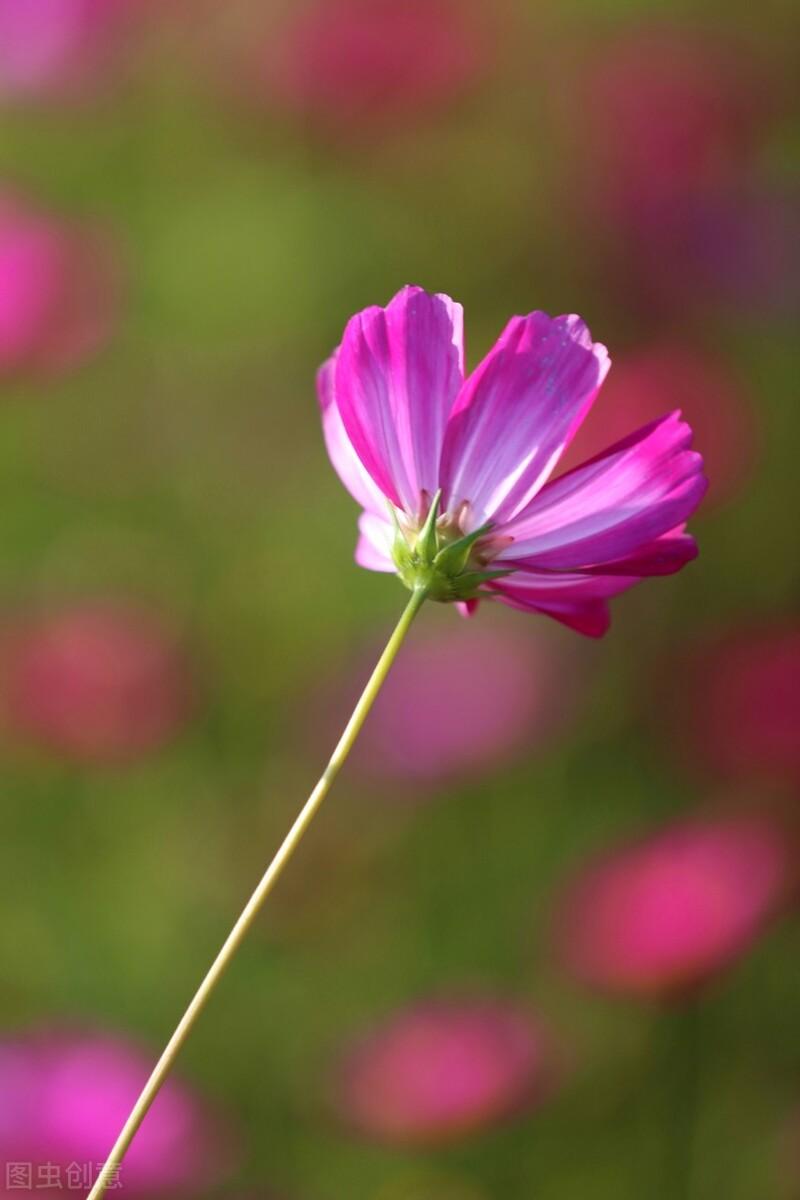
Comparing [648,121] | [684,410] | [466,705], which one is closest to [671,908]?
[466,705]

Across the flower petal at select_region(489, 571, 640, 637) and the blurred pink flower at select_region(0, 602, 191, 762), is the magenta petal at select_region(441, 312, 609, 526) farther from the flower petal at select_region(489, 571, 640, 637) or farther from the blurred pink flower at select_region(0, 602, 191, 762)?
the blurred pink flower at select_region(0, 602, 191, 762)

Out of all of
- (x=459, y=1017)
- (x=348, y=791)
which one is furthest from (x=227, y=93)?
(x=459, y=1017)

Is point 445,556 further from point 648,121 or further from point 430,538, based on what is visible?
point 648,121

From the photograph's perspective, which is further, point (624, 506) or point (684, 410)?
point (684, 410)

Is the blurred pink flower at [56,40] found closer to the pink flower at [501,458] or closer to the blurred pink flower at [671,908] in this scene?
the blurred pink flower at [671,908]

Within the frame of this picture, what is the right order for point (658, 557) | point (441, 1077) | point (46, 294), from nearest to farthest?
A: point (658, 557) → point (441, 1077) → point (46, 294)

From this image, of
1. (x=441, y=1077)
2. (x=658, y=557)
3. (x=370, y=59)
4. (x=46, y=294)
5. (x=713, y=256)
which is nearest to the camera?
(x=658, y=557)

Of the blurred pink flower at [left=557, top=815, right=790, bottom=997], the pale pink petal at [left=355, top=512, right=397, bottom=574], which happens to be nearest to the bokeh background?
the blurred pink flower at [left=557, top=815, right=790, bottom=997]
